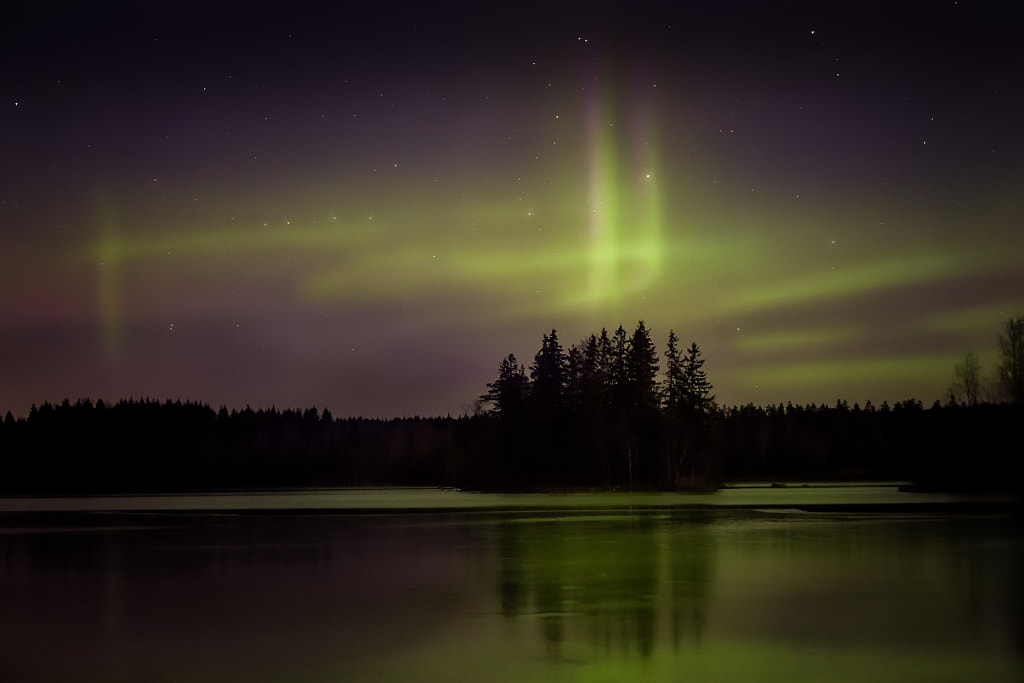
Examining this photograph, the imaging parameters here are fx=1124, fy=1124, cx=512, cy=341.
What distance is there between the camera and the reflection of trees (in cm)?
1772

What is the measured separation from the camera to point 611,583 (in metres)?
24.1

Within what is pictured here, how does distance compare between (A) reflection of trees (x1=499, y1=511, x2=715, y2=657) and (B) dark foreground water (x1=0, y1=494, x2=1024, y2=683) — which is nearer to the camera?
(B) dark foreground water (x1=0, y1=494, x2=1024, y2=683)

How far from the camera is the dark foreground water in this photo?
1521 centimetres

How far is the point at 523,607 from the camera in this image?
67.7 feet

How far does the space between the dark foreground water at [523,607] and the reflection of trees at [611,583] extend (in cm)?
9

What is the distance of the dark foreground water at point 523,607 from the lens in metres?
15.2

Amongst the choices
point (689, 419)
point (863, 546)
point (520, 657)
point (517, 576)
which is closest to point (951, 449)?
point (689, 419)

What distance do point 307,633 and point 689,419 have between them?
368 ft

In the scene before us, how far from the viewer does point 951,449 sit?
147875 millimetres

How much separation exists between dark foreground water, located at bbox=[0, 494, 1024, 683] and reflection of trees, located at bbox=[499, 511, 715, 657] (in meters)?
0.09

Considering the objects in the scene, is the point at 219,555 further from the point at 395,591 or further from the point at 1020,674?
the point at 1020,674

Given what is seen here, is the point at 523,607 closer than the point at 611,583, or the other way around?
the point at 523,607

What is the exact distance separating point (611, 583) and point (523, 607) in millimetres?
4006

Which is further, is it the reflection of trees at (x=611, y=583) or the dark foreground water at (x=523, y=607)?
the reflection of trees at (x=611, y=583)
